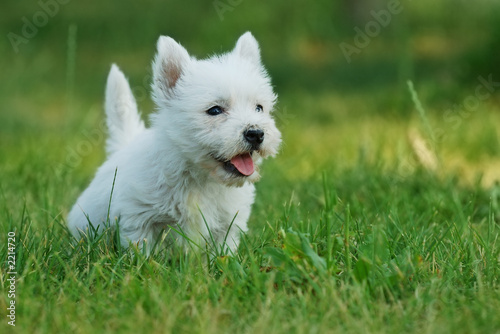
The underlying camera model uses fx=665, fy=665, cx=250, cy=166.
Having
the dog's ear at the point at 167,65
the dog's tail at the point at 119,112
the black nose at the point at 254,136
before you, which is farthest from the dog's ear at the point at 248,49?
the dog's tail at the point at 119,112

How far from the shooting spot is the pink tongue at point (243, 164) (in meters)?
3.19

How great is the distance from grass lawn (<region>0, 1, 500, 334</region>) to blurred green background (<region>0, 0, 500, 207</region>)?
1.6 inches

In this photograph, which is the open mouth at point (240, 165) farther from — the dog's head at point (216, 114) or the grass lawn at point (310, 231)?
the grass lawn at point (310, 231)

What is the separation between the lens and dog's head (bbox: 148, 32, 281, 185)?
3141mm

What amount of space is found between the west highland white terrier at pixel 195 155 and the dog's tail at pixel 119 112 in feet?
1.76

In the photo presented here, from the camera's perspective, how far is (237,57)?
3525 millimetres

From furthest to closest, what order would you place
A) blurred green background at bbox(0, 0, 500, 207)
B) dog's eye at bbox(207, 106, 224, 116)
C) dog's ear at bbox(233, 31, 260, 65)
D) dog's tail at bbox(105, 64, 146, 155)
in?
blurred green background at bbox(0, 0, 500, 207)
dog's tail at bbox(105, 64, 146, 155)
dog's ear at bbox(233, 31, 260, 65)
dog's eye at bbox(207, 106, 224, 116)

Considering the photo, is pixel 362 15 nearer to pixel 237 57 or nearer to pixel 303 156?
pixel 303 156

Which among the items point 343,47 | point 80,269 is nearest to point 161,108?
point 80,269

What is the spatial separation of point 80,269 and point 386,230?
1492mm

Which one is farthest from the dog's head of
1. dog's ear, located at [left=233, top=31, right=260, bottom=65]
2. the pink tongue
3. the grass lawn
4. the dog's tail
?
the dog's tail

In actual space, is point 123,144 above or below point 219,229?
above

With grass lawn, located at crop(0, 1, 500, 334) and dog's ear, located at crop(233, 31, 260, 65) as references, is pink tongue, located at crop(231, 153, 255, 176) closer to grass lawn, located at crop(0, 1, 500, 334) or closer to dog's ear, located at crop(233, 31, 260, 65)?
grass lawn, located at crop(0, 1, 500, 334)

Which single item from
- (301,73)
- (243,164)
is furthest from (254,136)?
(301,73)
